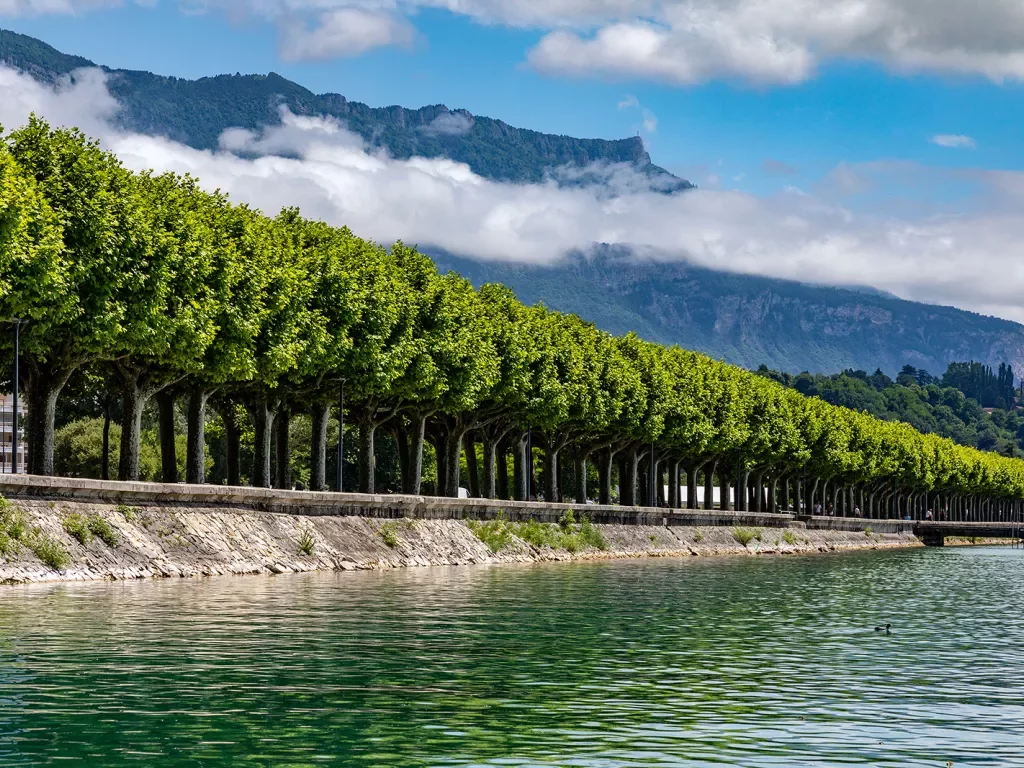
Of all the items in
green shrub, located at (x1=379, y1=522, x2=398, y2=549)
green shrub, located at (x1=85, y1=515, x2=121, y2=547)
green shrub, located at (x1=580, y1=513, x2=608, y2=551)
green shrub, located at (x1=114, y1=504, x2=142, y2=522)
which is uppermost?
green shrub, located at (x1=114, y1=504, x2=142, y2=522)

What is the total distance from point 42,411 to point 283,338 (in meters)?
11.4

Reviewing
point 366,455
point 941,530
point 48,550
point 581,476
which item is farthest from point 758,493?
point 48,550

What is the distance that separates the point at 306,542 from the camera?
58.8m

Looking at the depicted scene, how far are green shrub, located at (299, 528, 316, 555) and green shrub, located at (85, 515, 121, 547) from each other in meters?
11.9

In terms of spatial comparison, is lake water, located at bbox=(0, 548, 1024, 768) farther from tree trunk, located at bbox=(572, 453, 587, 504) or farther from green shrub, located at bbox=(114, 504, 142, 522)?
tree trunk, located at bbox=(572, 453, 587, 504)

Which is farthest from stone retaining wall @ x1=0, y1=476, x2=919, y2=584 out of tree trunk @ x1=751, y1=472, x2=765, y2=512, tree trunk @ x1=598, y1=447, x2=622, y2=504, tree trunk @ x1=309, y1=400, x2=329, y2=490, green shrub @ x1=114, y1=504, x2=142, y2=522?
tree trunk @ x1=751, y1=472, x2=765, y2=512

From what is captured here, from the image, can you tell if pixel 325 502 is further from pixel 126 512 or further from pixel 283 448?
pixel 283 448

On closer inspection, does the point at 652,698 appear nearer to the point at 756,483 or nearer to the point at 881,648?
the point at 881,648

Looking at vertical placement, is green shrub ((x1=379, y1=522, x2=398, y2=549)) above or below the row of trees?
below

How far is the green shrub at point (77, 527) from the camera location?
4556 centimetres

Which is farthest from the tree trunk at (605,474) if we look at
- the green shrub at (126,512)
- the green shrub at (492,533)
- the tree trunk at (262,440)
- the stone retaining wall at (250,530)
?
the green shrub at (126,512)

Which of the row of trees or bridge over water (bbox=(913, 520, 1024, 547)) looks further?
bridge over water (bbox=(913, 520, 1024, 547))

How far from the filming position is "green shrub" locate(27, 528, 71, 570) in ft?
143

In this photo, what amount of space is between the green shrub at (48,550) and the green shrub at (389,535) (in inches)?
866
